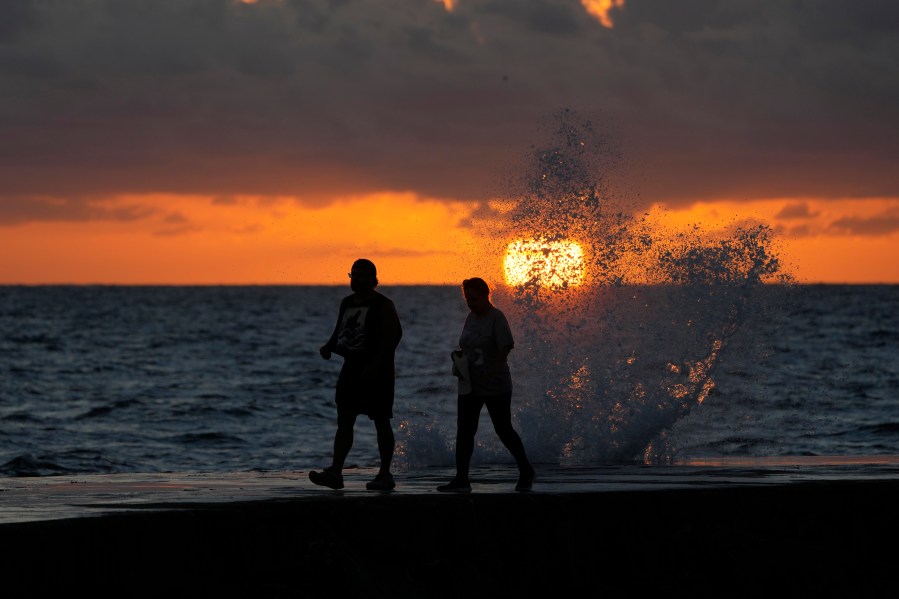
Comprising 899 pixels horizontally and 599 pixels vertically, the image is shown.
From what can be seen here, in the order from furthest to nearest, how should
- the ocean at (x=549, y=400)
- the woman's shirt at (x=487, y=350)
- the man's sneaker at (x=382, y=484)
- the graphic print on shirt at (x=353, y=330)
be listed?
1. the ocean at (x=549, y=400)
2. the man's sneaker at (x=382, y=484)
3. the graphic print on shirt at (x=353, y=330)
4. the woman's shirt at (x=487, y=350)

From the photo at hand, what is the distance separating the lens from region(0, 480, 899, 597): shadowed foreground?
654cm

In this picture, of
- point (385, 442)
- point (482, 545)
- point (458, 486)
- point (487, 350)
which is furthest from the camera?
point (385, 442)

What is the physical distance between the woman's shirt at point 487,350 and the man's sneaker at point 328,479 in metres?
1.17

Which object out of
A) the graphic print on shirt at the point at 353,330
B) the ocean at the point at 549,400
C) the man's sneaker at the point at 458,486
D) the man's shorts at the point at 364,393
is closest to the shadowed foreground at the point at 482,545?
the man's sneaker at the point at 458,486

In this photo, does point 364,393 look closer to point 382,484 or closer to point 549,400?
point 382,484

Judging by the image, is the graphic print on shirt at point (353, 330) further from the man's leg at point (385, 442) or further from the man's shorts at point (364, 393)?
the man's leg at point (385, 442)

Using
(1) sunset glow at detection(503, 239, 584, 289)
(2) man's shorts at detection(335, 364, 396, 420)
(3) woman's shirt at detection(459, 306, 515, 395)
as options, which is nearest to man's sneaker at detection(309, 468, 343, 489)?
(2) man's shorts at detection(335, 364, 396, 420)

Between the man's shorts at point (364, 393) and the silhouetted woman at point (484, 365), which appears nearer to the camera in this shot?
the silhouetted woman at point (484, 365)

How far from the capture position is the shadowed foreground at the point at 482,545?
654cm

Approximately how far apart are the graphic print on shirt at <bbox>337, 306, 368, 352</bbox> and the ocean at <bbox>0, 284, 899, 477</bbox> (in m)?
3.82

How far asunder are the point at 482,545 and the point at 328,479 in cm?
196

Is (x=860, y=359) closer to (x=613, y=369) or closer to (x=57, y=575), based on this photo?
(x=613, y=369)

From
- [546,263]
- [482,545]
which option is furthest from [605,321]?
[482,545]

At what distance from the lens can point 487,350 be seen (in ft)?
28.4
